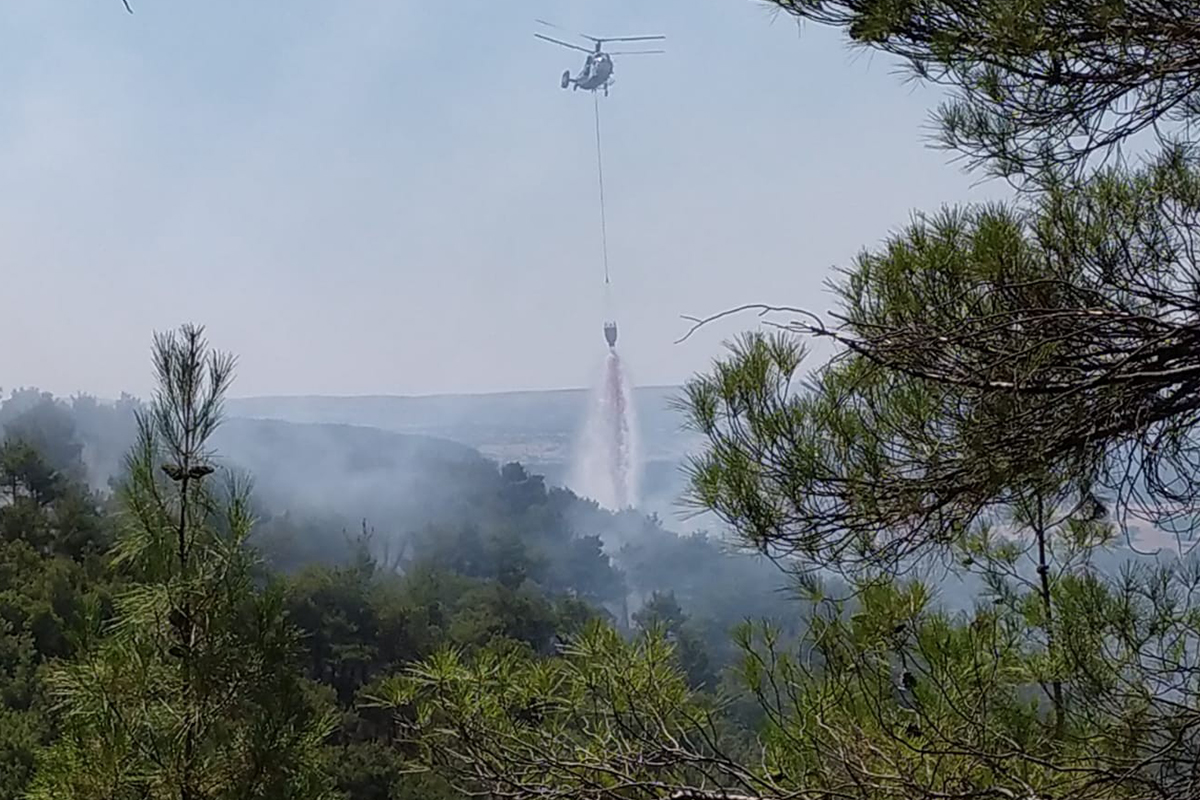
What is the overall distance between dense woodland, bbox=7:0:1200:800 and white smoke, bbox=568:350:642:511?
0.92 meters

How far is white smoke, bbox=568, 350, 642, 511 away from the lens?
10.3 feet

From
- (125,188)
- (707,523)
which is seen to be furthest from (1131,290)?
(125,188)

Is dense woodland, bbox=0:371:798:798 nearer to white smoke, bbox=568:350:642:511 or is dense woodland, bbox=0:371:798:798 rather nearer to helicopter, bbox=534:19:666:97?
white smoke, bbox=568:350:642:511

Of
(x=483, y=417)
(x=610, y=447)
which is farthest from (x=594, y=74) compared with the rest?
(x=483, y=417)

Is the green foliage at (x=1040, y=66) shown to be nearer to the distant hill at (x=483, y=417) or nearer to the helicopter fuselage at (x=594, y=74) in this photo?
the distant hill at (x=483, y=417)

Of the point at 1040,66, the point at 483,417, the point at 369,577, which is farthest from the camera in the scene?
the point at 483,417

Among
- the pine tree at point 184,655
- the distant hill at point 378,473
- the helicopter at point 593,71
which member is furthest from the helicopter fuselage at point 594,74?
the pine tree at point 184,655

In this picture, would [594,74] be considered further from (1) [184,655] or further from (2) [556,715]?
(2) [556,715]

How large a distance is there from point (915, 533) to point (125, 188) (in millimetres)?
5012

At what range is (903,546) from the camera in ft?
4.51

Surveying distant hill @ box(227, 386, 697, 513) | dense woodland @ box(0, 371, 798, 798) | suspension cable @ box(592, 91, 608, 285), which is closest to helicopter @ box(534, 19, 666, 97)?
suspension cable @ box(592, 91, 608, 285)

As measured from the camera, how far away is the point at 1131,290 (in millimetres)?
1209

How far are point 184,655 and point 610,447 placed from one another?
3155 millimetres

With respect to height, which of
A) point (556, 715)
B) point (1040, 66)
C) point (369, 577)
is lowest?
point (369, 577)
